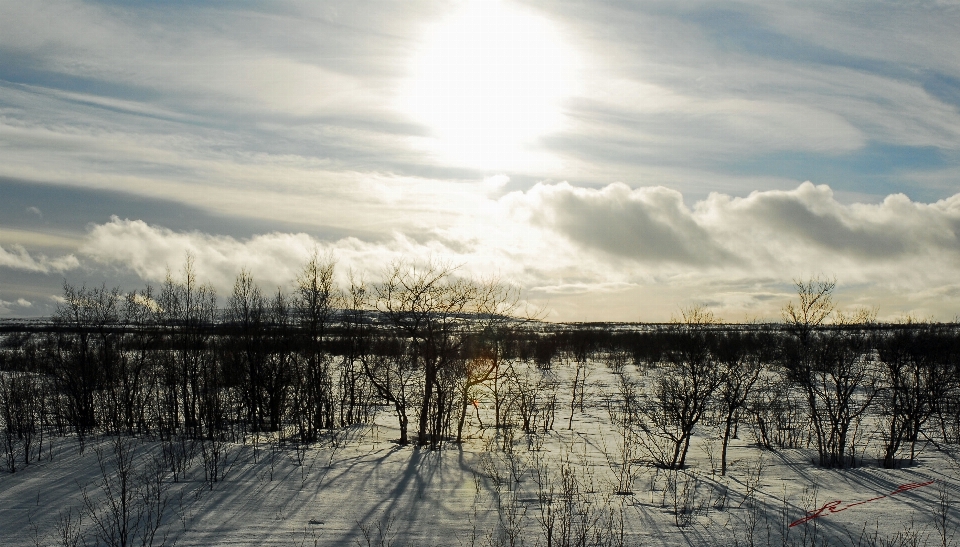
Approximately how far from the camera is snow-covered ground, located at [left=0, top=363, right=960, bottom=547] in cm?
845

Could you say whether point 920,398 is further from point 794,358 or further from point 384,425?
point 384,425

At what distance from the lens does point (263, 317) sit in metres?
21.5

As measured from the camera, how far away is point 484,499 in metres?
10.3

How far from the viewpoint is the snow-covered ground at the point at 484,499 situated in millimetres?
8453
